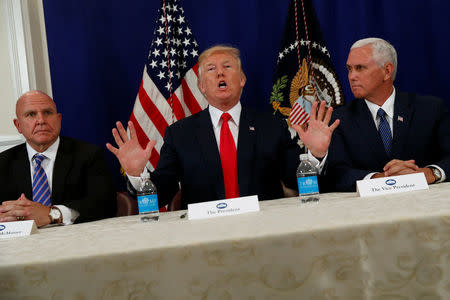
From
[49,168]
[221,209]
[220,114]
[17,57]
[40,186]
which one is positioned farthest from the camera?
[17,57]

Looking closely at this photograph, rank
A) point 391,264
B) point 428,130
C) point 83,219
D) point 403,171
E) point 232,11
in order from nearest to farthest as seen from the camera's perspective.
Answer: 1. point 391,264
2. point 403,171
3. point 83,219
4. point 428,130
5. point 232,11

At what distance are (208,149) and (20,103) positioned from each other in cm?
123

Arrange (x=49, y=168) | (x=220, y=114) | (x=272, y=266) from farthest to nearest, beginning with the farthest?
(x=220, y=114)
(x=49, y=168)
(x=272, y=266)

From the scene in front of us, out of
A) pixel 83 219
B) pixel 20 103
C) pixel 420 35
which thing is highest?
pixel 420 35

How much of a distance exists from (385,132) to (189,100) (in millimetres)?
1690

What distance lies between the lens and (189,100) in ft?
12.5

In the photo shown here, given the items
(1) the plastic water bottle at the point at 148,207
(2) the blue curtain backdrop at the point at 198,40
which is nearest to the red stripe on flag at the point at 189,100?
(2) the blue curtain backdrop at the point at 198,40

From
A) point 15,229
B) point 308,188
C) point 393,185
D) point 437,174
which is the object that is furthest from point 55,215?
point 437,174

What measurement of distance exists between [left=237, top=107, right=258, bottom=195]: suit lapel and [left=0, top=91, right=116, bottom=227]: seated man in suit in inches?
30.4

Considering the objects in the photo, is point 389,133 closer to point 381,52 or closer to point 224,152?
point 381,52

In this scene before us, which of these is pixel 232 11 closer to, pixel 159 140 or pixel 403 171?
pixel 159 140

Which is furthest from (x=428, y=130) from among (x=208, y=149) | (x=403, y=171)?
(x=208, y=149)

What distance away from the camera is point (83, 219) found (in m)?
2.38

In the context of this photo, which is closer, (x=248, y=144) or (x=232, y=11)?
(x=248, y=144)
